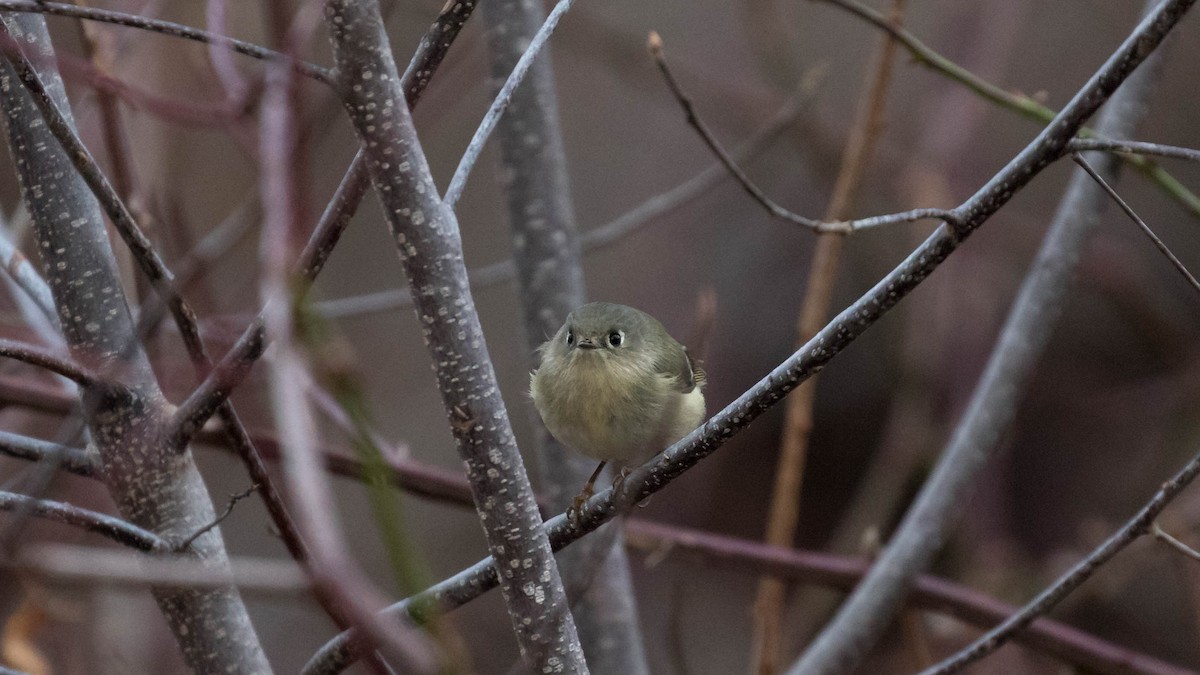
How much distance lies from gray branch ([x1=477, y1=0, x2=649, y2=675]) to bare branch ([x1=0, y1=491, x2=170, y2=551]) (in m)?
0.96

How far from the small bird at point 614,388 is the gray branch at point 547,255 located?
32 cm

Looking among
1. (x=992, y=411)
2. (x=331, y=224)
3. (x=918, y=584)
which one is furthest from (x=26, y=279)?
(x=992, y=411)

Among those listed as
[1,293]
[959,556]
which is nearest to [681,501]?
[959,556]

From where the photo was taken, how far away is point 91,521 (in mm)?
1218

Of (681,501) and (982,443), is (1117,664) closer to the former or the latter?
(982,443)

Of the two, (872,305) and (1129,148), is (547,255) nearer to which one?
(872,305)

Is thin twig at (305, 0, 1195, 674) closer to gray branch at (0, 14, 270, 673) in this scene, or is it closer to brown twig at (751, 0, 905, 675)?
gray branch at (0, 14, 270, 673)

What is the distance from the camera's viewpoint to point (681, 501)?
174 inches

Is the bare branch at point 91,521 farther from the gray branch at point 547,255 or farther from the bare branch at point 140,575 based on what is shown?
the gray branch at point 547,255

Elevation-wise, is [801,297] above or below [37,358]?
above

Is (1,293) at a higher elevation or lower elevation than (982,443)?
higher

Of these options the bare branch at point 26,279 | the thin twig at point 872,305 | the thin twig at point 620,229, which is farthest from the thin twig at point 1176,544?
the bare branch at point 26,279

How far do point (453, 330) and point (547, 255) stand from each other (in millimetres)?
1197

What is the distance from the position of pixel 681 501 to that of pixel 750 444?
0.39 meters
